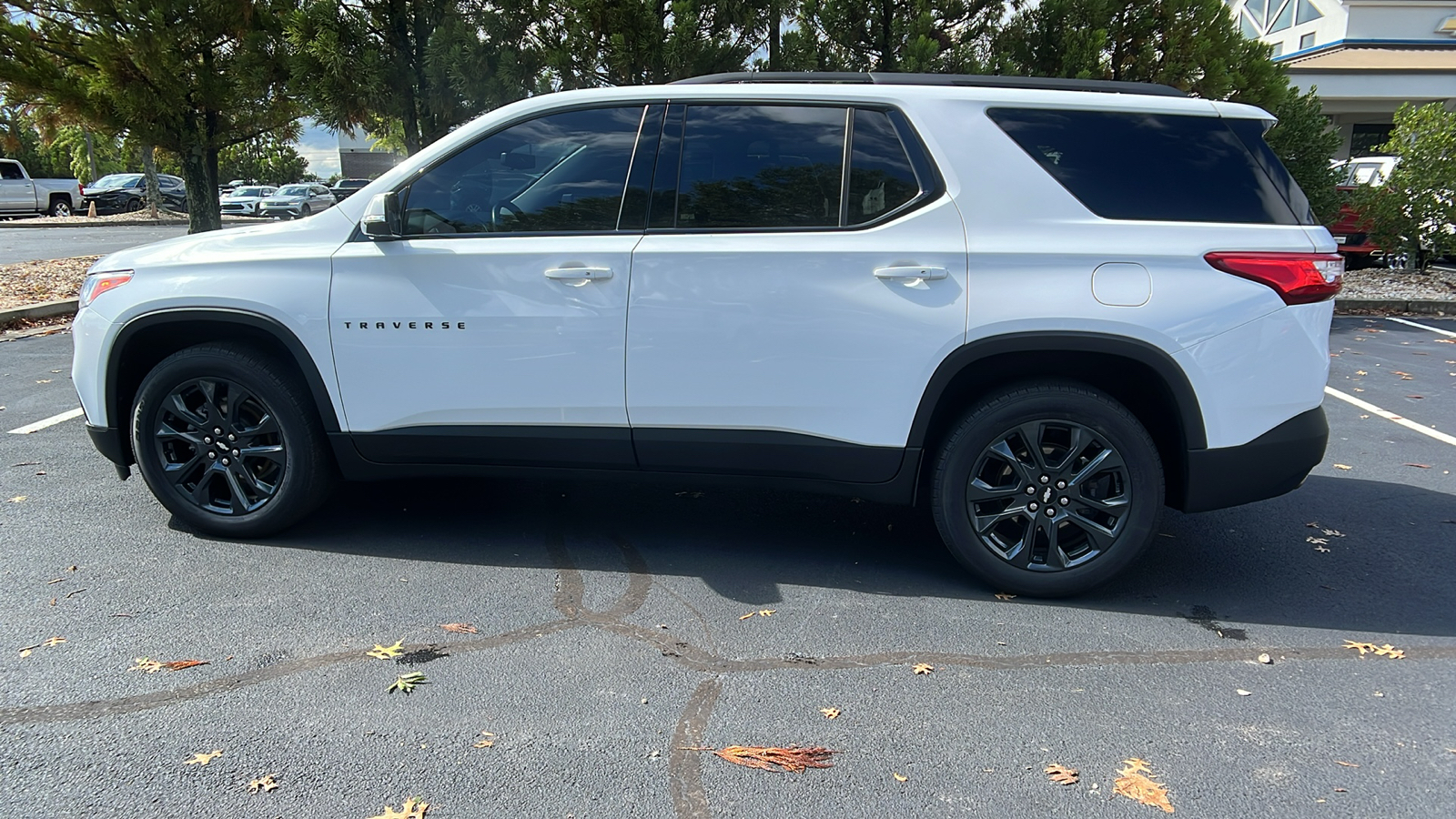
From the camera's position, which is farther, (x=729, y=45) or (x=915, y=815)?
(x=729, y=45)

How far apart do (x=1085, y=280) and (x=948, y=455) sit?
2.64ft

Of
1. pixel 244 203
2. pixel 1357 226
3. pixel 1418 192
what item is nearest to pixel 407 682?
pixel 1418 192

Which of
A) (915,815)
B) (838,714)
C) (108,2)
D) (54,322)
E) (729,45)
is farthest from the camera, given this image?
(108,2)

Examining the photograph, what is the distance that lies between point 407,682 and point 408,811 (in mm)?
648

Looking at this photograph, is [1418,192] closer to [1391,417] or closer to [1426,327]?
[1426,327]

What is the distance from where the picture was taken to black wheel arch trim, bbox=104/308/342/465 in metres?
3.89

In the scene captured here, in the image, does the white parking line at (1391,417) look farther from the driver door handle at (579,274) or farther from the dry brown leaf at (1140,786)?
the driver door handle at (579,274)

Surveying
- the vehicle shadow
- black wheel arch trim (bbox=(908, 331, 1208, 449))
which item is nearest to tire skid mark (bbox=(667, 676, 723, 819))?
the vehicle shadow

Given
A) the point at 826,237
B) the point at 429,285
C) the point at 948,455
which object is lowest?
the point at 948,455

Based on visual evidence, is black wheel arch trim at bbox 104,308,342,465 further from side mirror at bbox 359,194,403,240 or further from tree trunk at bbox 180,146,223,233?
tree trunk at bbox 180,146,223,233

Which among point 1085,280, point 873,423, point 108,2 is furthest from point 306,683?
point 108,2

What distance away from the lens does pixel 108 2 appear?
39.2ft

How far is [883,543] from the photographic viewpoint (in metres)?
4.30

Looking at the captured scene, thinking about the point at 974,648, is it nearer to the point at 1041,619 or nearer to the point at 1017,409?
the point at 1041,619
